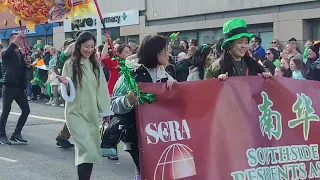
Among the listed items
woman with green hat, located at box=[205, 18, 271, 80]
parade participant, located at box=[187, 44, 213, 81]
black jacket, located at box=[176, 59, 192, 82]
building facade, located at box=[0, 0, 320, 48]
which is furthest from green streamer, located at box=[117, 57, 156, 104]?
building facade, located at box=[0, 0, 320, 48]

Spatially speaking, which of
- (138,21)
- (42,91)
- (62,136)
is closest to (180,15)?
(138,21)

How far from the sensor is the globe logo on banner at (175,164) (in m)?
4.49

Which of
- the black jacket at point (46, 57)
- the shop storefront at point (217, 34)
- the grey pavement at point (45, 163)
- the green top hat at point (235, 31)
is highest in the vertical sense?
the shop storefront at point (217, 34)

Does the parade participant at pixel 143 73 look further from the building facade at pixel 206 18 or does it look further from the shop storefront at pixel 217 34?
the shop storefront at pixel 217 34

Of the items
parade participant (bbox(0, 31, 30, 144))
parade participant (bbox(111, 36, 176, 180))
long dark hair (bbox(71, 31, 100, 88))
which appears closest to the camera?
parade participant (bbox(111, 36, 176, 180))

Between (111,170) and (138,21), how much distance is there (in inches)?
690

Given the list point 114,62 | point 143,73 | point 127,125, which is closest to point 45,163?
point 114,62

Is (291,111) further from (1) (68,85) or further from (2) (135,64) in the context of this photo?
(1) (68,85)

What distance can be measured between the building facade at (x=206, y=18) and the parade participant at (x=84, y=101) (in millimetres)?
9258

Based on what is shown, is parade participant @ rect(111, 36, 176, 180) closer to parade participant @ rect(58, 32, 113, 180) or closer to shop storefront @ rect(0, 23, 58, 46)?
parade participant @ rect(58, 32, 113, 180)

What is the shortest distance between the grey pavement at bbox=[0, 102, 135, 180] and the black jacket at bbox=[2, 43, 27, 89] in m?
1.08

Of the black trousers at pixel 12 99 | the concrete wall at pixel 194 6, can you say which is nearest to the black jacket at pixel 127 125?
the black trousers at pixel 12 99

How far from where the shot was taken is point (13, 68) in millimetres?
9547

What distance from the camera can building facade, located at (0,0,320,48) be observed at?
17516mm
